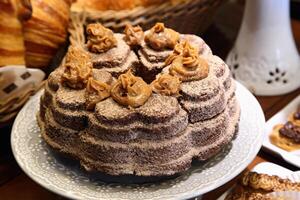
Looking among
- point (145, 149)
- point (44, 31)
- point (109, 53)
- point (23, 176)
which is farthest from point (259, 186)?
point (44, 31)

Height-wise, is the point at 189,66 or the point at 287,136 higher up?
the point at 189,66

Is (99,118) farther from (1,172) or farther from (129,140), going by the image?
(1,172)

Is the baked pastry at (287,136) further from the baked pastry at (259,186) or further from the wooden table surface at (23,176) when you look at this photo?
the baked pastry at (259,186)

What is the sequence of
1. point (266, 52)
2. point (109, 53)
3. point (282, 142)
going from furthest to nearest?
point (266, 52) < point (282, 142) < point (109, 53)

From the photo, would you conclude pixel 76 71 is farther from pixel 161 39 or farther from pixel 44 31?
pixel 44 31

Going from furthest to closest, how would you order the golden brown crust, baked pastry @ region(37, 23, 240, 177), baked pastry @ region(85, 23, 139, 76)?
1. the golden brown crust
2. baked pastry @ region(85, 23, 139, 76)
3. baked pastry @ region(37, 23, 240, 177)

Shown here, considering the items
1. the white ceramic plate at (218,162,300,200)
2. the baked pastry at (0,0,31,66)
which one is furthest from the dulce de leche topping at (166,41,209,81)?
the baked pastry at (0,0,31,66)

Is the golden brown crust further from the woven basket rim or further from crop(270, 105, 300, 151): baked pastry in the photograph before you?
the woven basket rim

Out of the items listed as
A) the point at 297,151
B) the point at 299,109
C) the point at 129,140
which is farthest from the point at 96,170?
the point at 299,109
